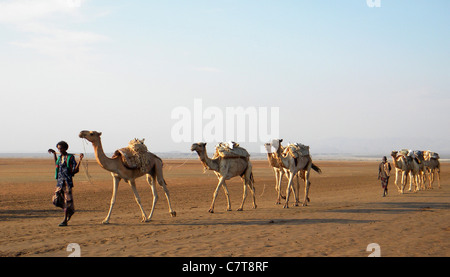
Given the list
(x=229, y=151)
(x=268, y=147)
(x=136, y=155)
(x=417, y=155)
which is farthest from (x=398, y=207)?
(x=417, y=155)

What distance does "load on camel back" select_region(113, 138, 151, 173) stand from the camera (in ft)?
45.4

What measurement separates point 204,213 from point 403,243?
758 cm

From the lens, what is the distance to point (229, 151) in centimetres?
1741

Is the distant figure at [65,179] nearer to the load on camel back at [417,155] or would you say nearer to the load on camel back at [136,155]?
the load on camel back at [136,155]

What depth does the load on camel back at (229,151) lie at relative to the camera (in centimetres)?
1729

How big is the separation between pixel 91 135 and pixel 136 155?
1.56 meters

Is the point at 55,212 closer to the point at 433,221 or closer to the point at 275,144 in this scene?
the point at 275,144

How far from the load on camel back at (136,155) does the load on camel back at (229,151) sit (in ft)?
11.5

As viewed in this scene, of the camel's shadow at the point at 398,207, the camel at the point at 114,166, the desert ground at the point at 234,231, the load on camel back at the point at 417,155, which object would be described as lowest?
the camel's shadow at the point at 398,207

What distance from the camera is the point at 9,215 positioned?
1600 cm

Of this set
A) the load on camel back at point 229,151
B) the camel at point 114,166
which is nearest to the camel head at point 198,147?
the load on camel back at point 229,151

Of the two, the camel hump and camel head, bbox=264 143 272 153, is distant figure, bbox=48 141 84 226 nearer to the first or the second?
camel head, bbox=264 143 272 153

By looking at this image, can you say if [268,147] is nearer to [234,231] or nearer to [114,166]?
[234,231]
